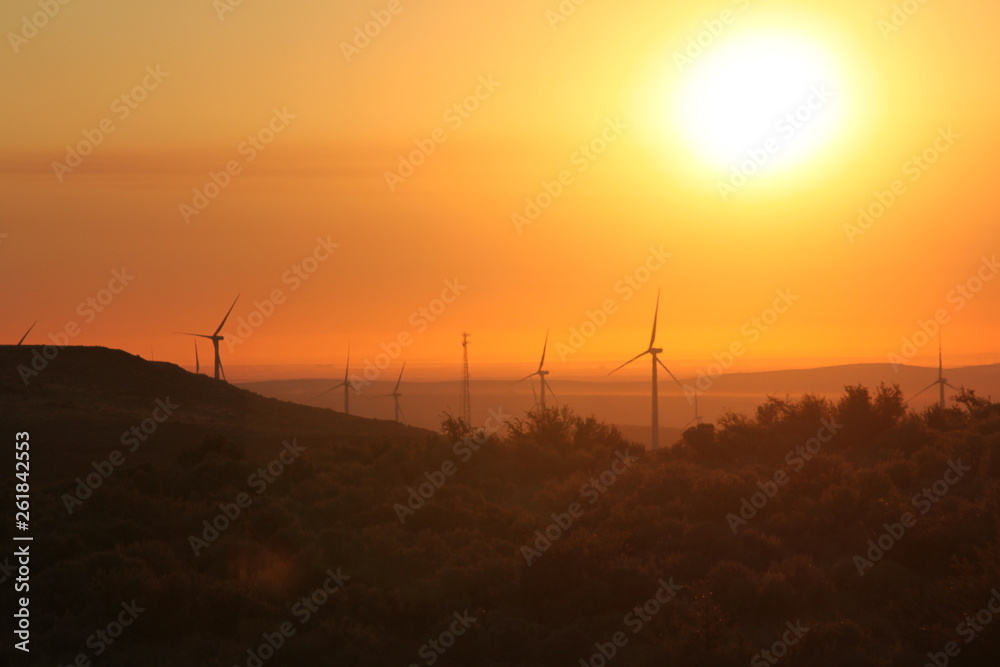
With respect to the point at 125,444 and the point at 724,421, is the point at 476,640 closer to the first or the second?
the point at 724,421

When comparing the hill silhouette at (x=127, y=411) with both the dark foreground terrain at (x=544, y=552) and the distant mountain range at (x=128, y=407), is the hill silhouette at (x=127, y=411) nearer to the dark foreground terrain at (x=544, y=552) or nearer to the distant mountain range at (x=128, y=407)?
the distant mountain range at (x=128, y=407)

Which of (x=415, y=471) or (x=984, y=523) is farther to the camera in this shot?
(x=415, y=471)

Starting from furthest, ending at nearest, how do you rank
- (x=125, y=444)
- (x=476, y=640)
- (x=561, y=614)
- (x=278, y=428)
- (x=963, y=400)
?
(x=278, y=428) → (x=125, y=444) → (x=963, y=400) → (x=561, y=614) → (x=476, y=640)

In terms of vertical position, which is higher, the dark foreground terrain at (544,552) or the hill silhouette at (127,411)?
the hill silhouette at (127,411)

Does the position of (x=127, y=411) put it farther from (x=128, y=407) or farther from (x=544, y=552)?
(x=544, y=552)

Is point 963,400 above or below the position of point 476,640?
above

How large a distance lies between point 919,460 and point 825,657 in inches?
582

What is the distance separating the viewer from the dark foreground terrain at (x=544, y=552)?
19562 mm

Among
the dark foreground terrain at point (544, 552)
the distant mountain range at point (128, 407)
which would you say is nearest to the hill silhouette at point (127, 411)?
the distant mountain range at point (128, 407)

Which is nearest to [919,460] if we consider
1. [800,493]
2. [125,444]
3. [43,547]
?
[800,493]

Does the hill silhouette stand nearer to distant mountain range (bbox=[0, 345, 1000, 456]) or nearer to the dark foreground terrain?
distant mountain range (bbox=[0, 345, 1000, 456])

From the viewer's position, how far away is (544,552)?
24391mm

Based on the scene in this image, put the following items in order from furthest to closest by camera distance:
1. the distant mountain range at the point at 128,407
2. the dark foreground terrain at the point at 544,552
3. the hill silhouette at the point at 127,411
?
the distant mountain range at the point at 128,407, the hill silhouette at the point at 127,411, the dark foreground terrain at the point at 544,552

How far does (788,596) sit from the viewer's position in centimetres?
2116
